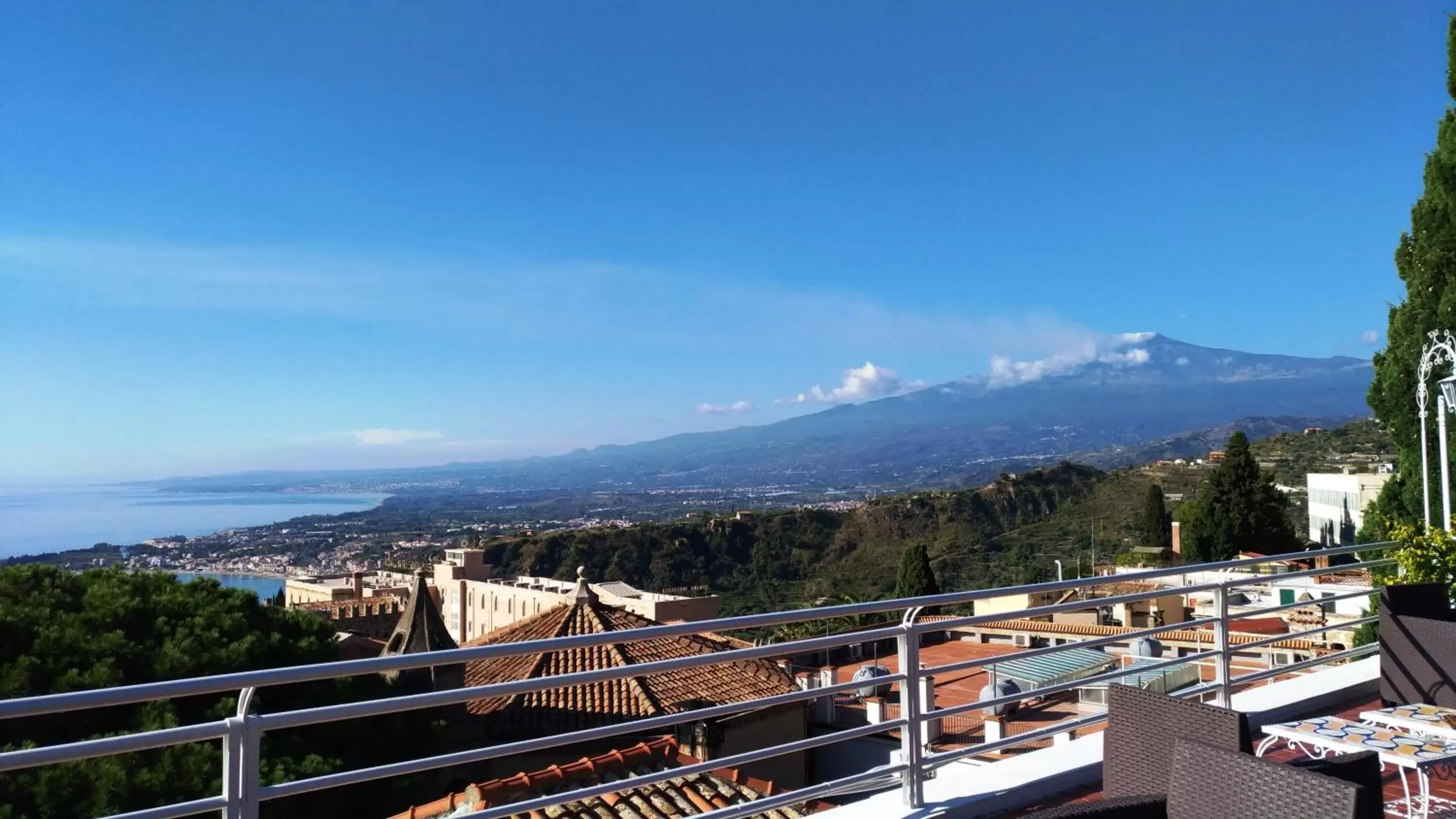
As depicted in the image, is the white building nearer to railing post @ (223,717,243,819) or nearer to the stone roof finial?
the stone roof finial

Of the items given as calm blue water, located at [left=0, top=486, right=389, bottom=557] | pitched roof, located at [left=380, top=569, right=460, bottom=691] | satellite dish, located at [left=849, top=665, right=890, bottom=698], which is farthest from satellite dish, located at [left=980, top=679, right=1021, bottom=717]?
calm blue water, located at [left=0, top=486, right=389, bottom=557]

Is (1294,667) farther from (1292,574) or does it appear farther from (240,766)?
(240,766)

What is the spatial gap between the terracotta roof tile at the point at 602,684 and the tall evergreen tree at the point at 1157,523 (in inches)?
1041

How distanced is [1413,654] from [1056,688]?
91.2 inches

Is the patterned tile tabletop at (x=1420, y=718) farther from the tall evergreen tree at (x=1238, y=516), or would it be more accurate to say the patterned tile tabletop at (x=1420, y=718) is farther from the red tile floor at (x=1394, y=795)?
the tall evergreen tree at (x=1238, y=516)

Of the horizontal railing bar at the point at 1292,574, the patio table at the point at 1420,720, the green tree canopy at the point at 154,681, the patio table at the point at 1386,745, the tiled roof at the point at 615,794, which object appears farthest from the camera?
the green tree canopy at the point at 154,681

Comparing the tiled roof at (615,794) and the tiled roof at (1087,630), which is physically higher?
the tiled roof at (615,794)

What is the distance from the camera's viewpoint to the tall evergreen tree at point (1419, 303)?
901 centimetres

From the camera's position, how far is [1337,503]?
105 ft

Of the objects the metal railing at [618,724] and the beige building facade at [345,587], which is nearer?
the metal railing at [618,724]

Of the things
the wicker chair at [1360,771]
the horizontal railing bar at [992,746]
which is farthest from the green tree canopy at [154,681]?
the wicker chair at [1360,771]

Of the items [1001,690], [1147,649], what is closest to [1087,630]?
[1147,649]

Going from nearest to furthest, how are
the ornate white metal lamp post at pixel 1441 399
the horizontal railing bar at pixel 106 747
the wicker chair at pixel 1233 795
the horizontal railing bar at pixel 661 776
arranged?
the horizontal railing bar at pixel 106 747
the wicker chair at pixel 1233 795
the horizontal railing bar at pixel 661 776
the ornate white metal lamp post at pixel 1441 399

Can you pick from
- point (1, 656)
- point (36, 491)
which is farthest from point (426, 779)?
point (36, 491)
